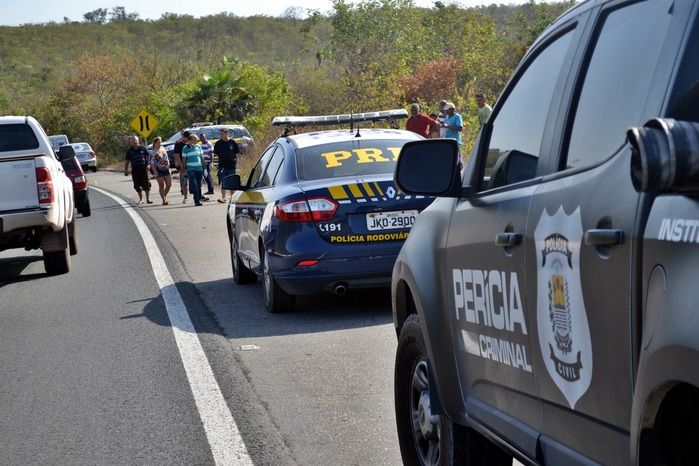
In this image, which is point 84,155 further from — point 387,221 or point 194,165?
point 387,221

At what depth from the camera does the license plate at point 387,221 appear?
941cm

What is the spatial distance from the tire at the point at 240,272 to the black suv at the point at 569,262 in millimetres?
7186

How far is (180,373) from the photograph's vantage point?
772 centimetres

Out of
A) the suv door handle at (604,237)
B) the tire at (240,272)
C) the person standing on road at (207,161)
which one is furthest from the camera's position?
the person standing on road at (207,161)

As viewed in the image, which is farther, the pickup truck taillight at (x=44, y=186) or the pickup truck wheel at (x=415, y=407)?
the pickup truck taillight at (x=44, y=186)

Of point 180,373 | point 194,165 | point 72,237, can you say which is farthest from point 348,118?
point 194,165

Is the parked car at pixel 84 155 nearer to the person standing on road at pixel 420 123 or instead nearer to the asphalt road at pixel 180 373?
the person standing on road at pixel 420 123

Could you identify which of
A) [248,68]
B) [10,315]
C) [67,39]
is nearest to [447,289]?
[10,315]

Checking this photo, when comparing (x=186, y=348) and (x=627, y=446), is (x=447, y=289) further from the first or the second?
(x=186, y=348)

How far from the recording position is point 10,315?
11.0m

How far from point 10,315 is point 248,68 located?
45532mm

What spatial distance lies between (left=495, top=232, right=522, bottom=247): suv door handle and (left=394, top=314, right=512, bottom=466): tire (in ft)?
2.81

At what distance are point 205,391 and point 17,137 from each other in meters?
8.06

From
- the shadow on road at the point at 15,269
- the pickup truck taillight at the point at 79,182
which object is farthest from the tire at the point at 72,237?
the pickup truck taillight at the point at 79,182
